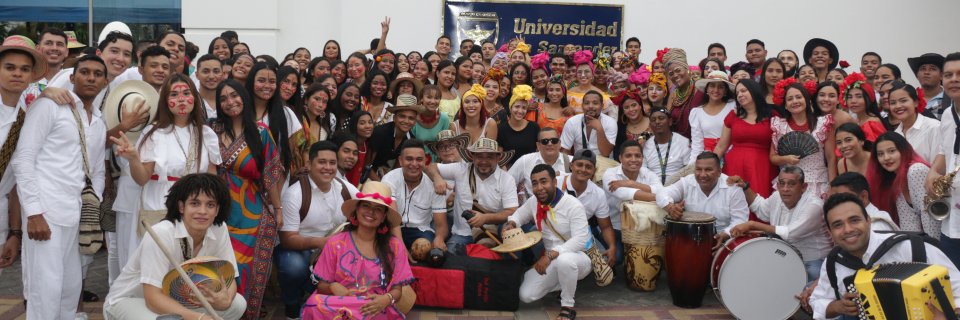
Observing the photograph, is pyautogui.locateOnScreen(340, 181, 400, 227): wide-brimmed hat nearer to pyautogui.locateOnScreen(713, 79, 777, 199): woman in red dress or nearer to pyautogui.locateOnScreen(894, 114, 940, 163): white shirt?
pyautogui.locateOnScreen(713, 79, 777, 199): woman in red dress

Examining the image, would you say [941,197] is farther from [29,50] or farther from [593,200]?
[29,50]

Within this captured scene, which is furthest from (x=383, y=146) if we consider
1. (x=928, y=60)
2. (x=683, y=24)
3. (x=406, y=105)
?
(x=683, y=24)

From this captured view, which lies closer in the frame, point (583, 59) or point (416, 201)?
point (416, 201)

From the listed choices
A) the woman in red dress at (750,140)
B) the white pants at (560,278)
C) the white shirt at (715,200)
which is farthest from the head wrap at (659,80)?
the white pants at (560,278)

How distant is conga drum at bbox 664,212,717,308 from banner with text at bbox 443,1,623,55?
7.03 m

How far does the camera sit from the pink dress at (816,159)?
6.29 meters

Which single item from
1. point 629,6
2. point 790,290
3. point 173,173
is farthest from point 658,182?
point 629,6

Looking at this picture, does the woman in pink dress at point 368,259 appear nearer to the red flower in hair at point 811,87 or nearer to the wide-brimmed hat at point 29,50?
the wide-brimmed hat at point 29,50

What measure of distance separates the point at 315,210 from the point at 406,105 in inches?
59.7

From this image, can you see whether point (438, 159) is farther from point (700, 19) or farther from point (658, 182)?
point (700, 19)

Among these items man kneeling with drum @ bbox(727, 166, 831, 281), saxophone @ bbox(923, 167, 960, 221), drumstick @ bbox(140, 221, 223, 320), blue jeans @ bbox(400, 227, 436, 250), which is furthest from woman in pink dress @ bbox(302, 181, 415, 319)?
saxophone @ bbox(923, 167, 960, 221)

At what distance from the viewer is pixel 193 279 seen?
396 centimetres

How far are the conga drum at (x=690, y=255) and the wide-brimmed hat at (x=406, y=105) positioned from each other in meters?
2.28

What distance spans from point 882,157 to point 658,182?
5.69 ft
